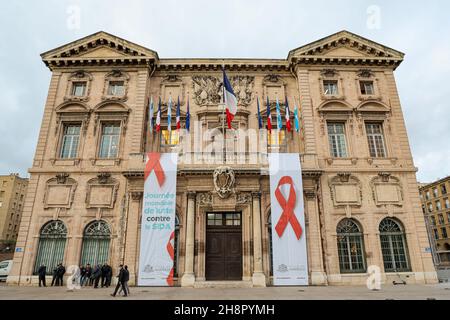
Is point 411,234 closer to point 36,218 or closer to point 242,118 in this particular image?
point 242,118

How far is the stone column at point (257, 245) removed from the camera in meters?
16.2

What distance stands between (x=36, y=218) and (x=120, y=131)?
7.24m

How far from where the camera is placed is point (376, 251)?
1741cm

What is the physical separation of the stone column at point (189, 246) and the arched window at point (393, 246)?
1130 centimetres

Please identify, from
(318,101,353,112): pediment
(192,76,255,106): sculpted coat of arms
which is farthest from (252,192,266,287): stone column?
(318,101,353,112): pediment

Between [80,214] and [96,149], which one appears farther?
[96,149]

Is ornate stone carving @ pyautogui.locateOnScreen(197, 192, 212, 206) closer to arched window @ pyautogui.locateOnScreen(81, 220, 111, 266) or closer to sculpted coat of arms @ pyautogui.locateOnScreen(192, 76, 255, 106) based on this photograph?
arched window @ pyautogui.locateOnScreen(81, 220, 111, 266)

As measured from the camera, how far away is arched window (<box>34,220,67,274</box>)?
17.3m

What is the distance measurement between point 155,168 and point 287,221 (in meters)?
8.35

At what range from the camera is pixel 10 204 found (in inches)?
2242

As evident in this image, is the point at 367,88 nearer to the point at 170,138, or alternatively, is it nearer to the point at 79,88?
the point at 170,138

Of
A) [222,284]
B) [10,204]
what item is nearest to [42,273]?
[222,284]
